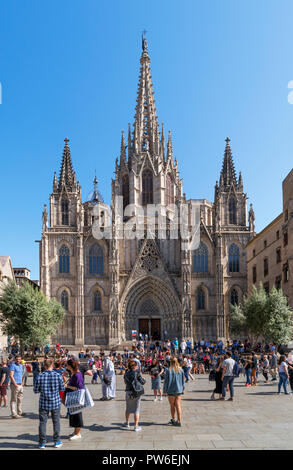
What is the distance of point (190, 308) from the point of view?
52.5 metres

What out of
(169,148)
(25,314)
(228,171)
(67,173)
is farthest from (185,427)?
(169,148)

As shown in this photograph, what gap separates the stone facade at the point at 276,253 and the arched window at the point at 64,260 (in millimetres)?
19628

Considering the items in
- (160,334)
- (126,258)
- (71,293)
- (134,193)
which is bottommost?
(160,334)

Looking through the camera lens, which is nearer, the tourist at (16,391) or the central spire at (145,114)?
the tourist at (16,391)

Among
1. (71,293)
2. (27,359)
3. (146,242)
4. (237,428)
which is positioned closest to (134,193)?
(146,242)

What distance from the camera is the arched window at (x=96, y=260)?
5475 cm

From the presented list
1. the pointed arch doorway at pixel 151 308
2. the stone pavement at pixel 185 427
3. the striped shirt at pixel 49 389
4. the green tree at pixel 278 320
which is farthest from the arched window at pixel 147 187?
the striped shirt at pixel 49 389

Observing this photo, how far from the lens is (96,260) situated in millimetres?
54969

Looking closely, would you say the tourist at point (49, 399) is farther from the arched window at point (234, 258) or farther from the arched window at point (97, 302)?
the arched window at point (234, 258)

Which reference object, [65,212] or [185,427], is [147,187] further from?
[185,427]

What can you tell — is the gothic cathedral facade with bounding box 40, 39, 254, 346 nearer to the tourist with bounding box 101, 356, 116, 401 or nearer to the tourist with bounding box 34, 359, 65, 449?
the tourist with bounding box 101, 356, 116, 401

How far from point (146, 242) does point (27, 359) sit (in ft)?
72.6

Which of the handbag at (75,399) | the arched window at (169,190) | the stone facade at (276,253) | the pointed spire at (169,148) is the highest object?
the pointed spire at (169,148)

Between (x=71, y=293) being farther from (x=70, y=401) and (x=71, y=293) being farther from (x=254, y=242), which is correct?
(x=70, y=401)
